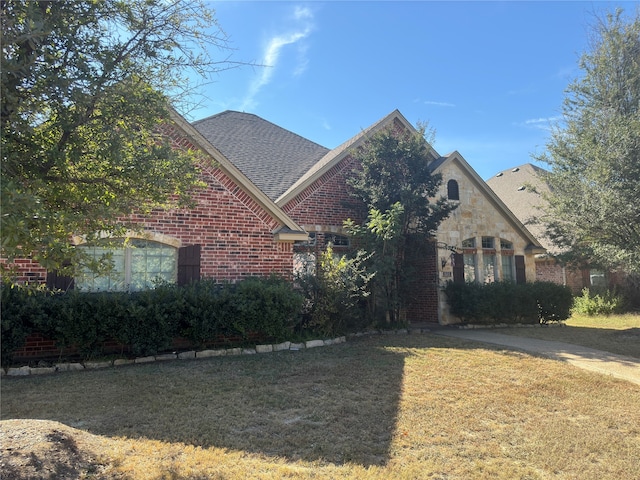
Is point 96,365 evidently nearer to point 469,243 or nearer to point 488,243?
point 469,243

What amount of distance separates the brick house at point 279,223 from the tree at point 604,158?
2.44 metres

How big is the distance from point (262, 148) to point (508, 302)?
9.85 meters

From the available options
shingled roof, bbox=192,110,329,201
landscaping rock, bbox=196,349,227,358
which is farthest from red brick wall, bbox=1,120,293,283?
shingled roof, bbox=192,110,329,201

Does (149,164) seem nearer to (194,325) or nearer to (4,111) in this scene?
(4,111)

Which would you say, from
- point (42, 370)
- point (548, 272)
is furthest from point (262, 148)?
point (548, 272)

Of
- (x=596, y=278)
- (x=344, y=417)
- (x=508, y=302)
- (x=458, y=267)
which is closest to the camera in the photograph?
(x=344, y=417)

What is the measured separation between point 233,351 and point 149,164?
5111 mm

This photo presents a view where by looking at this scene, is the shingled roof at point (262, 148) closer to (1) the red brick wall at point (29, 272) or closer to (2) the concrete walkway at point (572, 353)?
(1) the red brick wall at point (29, 272)

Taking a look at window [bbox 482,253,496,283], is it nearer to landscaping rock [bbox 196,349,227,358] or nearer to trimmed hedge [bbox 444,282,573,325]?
trimmed hedge [bbox 444,282,573,325]

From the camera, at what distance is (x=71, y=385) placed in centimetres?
619

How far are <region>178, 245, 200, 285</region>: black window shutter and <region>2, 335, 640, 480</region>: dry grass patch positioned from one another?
2.06 metres

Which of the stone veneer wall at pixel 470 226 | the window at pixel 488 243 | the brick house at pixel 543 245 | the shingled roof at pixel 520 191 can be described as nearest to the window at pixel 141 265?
the stone veneer wall at pixel 470 226

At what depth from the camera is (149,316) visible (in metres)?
7.59

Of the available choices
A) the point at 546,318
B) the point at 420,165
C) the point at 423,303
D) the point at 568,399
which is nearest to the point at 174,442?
the point at 568,399
